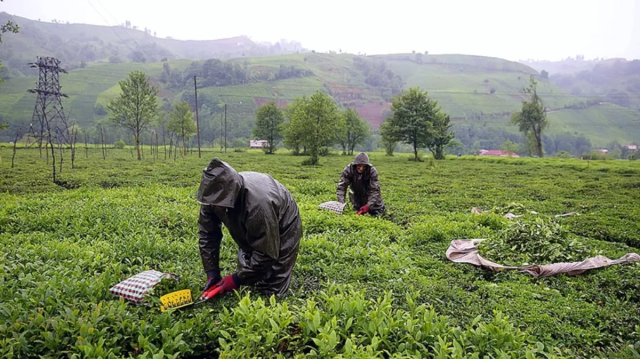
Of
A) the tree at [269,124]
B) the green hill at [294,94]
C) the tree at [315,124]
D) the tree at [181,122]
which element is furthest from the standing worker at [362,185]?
the green hill at [294,94]

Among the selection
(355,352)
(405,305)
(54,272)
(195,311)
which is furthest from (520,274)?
(54,272)

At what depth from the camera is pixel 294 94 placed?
130 m

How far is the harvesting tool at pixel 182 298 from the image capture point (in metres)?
4.34

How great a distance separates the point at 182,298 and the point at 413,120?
134 feet

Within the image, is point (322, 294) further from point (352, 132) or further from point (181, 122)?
point (352, 132)

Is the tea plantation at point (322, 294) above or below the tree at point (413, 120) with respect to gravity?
below

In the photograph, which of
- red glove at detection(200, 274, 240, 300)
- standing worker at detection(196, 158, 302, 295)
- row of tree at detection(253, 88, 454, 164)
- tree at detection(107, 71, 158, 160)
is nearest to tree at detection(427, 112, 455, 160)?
row of tree at detection(253, 88, 454, 164)

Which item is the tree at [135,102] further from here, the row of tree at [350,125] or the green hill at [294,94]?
the green hill at [294,94]

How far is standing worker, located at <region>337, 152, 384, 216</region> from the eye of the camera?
9727 mm

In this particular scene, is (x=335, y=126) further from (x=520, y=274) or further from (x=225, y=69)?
(x=225, y=69)

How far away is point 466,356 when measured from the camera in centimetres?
333

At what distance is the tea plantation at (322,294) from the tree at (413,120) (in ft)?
105

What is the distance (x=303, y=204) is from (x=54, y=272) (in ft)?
20.9

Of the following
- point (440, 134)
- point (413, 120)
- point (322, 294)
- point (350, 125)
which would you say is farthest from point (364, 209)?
point (350, 125)
